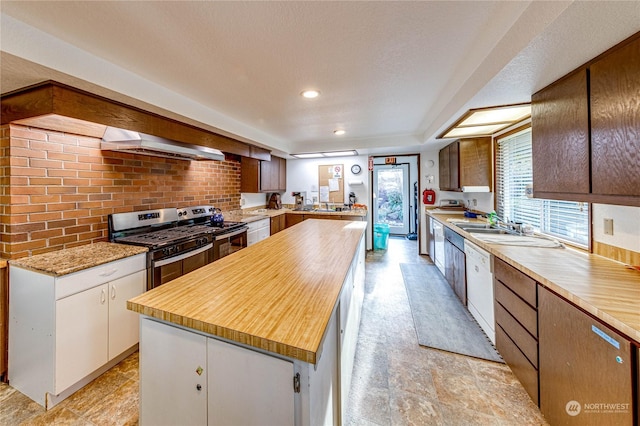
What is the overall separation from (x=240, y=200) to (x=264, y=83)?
266 cm

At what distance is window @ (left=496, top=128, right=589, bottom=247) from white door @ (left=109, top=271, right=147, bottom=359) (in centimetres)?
348

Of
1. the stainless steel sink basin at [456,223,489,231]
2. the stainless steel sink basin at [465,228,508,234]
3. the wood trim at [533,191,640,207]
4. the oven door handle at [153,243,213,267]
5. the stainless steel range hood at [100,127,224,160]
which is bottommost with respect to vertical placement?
the oven door handle at [153,243,213,267]

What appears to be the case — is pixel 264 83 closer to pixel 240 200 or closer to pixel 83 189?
pixel 83 189

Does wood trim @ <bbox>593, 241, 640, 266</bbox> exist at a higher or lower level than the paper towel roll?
lower

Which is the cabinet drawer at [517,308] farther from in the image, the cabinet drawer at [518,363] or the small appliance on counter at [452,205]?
the small appliance on counter at [452,205]

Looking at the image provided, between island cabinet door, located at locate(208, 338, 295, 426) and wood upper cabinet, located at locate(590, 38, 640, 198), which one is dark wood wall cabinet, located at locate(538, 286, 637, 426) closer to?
wood upper cabinet, located at locate(590, 38, 640, 198)

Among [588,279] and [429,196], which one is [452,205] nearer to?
[429,196]

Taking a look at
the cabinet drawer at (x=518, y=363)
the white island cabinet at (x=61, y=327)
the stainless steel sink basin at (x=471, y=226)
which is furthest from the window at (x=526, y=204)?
the white island cabinet at (x=61, y=327)

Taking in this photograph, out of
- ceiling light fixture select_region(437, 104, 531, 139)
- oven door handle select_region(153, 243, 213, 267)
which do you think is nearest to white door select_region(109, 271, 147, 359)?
oven door handle select_region(153, 243, 213, 267)

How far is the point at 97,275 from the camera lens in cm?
164

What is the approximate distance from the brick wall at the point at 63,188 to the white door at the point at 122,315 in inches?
24.2

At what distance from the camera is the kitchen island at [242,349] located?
77 centimetres

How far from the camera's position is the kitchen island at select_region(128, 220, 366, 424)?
0.77m

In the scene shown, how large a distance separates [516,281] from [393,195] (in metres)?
5.53
